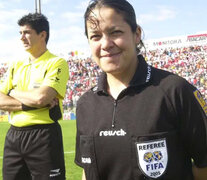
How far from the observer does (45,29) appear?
3.87m

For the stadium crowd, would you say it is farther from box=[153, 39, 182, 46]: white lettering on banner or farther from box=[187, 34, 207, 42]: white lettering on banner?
box=[187, 34, 207, 42]: white lettering on banner

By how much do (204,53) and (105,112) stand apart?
29.4m

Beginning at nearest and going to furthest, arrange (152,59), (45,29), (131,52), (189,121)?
(189,121)
(131,52)
(45,29)
(152,59)

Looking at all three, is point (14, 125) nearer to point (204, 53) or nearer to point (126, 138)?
point (126, 138)

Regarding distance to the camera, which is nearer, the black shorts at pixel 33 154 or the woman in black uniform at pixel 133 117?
the woman in black uniform at pixel 133 117

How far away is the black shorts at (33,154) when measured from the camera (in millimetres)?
3326

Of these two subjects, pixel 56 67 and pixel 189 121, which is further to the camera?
pixel 56 67

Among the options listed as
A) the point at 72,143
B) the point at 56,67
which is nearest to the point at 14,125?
the point at 56,67

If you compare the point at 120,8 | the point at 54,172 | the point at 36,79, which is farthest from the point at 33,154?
the point at 120,8

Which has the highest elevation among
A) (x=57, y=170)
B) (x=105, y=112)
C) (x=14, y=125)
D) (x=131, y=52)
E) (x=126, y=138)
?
(x=131, y=52)

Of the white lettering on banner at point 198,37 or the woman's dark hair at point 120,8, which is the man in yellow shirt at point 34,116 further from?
the white lettering on banner at point 198,37

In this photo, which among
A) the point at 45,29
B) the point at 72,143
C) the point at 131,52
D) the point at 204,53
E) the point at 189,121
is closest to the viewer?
the point at 189,121

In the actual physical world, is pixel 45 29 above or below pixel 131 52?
above

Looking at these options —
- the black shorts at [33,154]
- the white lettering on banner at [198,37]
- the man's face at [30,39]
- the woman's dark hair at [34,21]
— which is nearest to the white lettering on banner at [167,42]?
the white lettering on banner at [198,37]
